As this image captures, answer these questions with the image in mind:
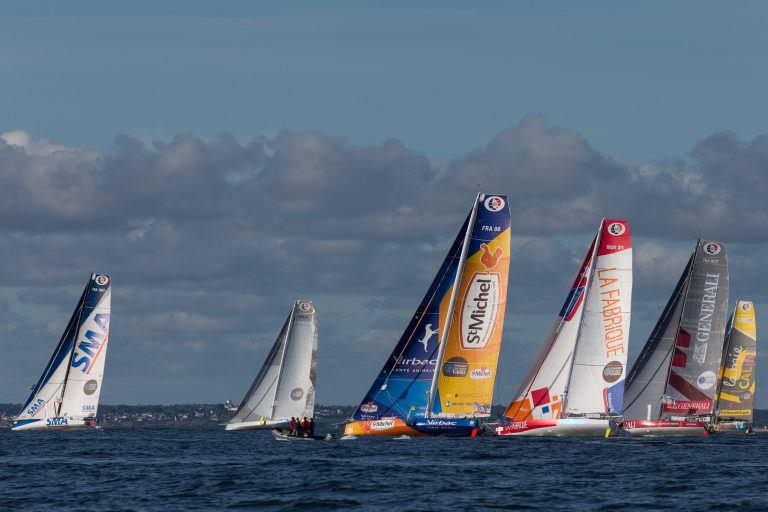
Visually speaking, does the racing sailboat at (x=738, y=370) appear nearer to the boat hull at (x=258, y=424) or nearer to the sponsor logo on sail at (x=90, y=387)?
the boat hull at (x=258, y=424)

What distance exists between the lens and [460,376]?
90938mm

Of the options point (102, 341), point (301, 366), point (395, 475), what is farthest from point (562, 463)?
point (102, 341)

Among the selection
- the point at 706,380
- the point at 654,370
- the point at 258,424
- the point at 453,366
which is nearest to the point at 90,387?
Result: the point at 258,424

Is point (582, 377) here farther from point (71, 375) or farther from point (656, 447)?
point (71, 375)

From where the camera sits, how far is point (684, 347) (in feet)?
338

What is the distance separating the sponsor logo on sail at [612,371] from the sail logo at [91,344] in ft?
185

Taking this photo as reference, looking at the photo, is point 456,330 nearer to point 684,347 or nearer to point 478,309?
point 478,309

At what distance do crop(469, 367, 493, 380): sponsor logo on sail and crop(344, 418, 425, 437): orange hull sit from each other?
16.2ft

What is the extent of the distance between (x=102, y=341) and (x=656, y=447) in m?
62.0

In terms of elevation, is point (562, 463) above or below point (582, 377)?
below

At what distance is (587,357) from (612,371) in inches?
73.4

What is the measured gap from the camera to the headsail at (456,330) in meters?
89.7

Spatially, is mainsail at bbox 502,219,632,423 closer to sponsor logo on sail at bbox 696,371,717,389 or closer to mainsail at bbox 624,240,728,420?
mainsail at bbox 624,240,728,420

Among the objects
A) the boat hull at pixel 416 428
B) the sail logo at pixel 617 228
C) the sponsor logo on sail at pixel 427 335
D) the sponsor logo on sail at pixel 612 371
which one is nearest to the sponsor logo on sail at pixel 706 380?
the sponsor logo on sail at pixel 612 371
